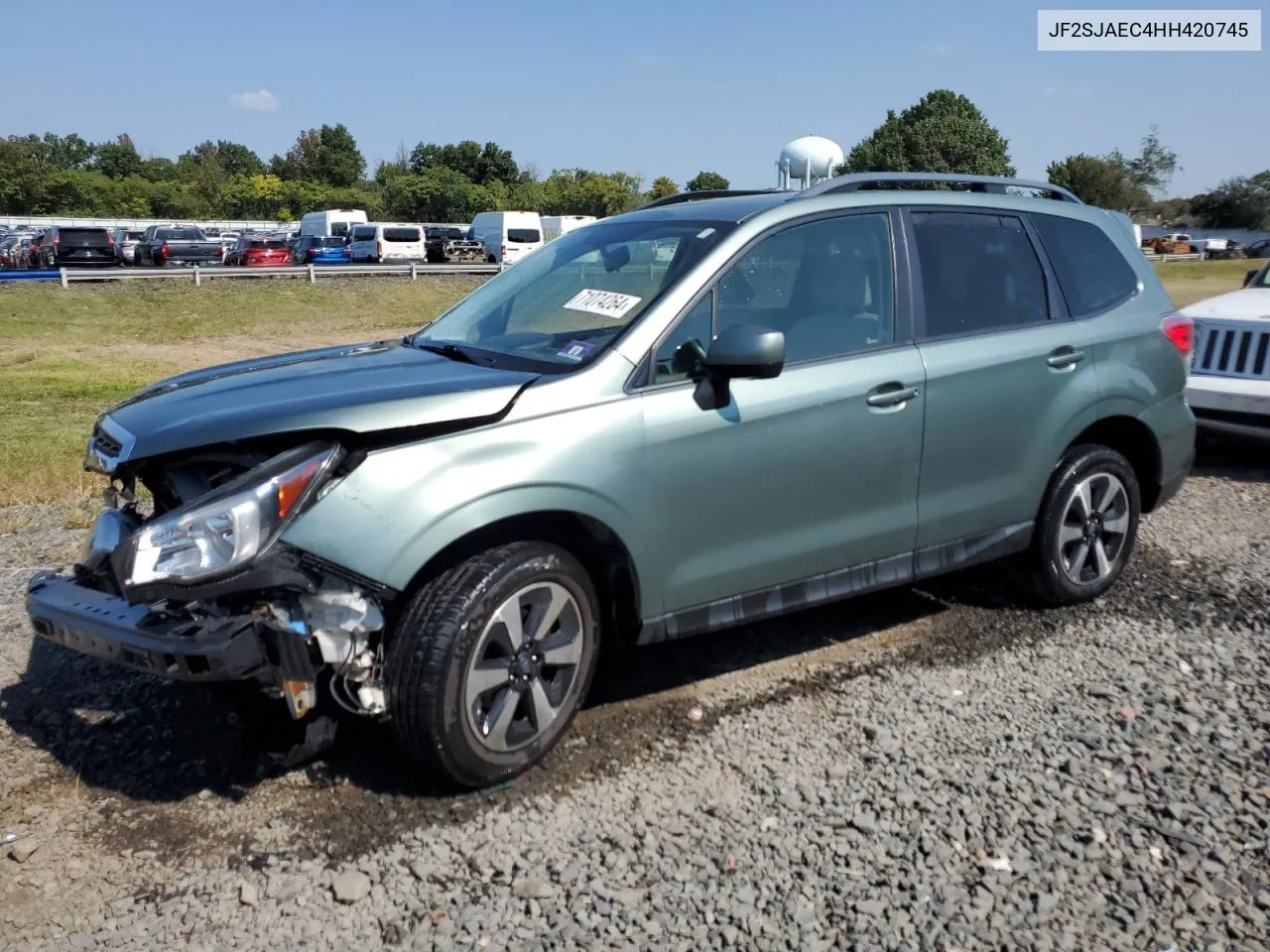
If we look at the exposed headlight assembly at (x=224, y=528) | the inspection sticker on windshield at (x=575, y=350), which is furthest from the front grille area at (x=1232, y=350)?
the exposed headlight assembly at (x=224, y=528)

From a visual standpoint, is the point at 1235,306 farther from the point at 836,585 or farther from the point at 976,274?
the point at 836,585

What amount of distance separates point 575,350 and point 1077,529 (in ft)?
8.53

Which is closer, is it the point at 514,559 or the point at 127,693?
the point at 514,559

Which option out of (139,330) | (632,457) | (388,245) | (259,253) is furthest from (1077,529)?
(388,245)

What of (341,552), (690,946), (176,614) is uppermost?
(341,552)

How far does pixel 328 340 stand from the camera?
23797 millimetres

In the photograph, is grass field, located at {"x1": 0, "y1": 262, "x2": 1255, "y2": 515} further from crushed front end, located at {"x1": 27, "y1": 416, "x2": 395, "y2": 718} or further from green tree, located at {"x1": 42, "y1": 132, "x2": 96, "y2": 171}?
green tree, located at {"x1": 42, "y1": 132, "x2": 96, "y2": 171}

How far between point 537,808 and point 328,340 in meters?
21.8

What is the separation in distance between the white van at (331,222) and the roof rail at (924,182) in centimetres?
4808

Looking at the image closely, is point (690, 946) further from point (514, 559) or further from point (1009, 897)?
point (514, 559)

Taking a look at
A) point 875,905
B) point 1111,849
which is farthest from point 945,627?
point 875,905

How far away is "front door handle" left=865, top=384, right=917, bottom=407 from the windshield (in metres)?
0.82

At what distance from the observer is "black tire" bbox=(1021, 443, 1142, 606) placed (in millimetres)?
4754

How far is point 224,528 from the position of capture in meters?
2.97
